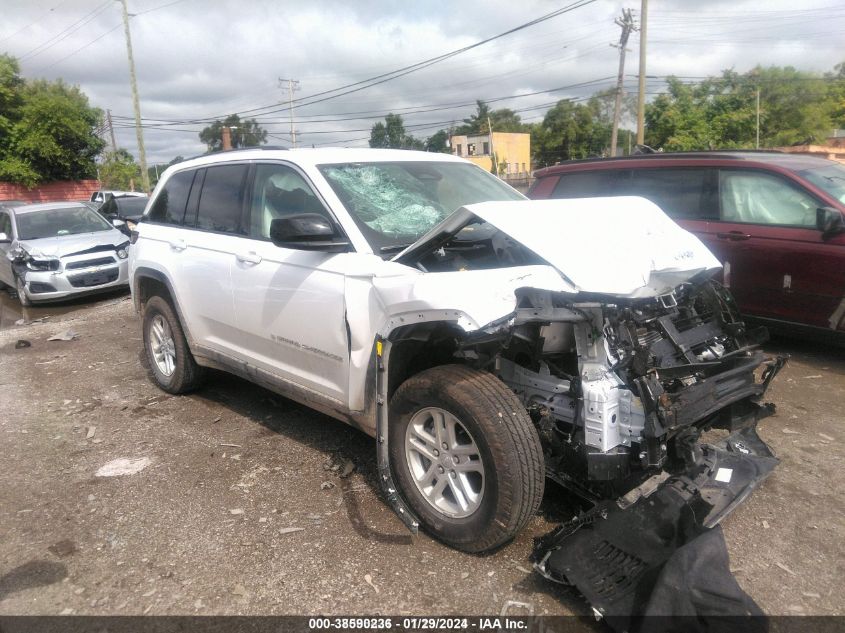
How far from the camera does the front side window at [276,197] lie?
385 cm

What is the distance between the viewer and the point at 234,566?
3.01 meters

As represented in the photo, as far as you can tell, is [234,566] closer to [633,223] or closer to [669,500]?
[669,500]

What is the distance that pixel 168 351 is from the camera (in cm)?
531

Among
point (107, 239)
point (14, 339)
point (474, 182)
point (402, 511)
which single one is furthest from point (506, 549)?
point (107, 239)

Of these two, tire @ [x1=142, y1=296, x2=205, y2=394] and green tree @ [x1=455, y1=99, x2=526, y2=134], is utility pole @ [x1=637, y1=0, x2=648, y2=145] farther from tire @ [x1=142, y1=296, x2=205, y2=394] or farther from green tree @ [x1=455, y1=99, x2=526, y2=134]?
green tree @ [x1=455, y1=99, x2=526, y2=134]

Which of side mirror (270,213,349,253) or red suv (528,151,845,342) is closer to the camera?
side mirror (270,213,349,253)

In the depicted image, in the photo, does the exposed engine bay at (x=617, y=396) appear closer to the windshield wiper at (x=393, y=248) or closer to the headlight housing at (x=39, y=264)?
the windshield wiper at (x=393, y=248)

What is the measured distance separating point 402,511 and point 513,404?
810mm

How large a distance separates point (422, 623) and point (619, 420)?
1.21 metres

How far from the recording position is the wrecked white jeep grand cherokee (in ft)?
9.04

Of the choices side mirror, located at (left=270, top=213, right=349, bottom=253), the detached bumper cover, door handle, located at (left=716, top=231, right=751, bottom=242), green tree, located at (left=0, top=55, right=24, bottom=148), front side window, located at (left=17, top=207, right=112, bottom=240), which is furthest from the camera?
green tree, located at (left=0, top=55, right=24, bottom=148)

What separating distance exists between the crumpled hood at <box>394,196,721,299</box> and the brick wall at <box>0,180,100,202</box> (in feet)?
112

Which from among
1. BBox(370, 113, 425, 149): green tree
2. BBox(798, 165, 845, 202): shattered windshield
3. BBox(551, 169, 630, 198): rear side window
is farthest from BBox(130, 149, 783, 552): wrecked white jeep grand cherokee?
BBox(370, 113, 425, 149): green tree

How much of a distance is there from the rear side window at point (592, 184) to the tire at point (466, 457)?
14.7ft
